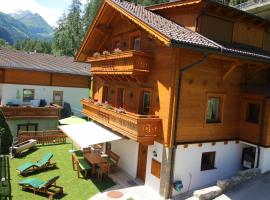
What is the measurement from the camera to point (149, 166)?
1594 centimetres

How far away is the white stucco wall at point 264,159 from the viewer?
16266mm

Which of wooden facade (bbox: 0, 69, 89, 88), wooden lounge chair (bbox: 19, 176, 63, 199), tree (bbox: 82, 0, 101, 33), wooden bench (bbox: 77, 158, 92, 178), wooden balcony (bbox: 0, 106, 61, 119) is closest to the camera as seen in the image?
wooden lounge chair (bbox: 19, 176, 63, 199)

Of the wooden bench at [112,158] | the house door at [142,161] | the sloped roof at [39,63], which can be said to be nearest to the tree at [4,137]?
the sloped roof at [39,63]

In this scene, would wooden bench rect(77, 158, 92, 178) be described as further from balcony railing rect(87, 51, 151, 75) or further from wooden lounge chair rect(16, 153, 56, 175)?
balcony railing rect(87, 51, 151, 75)

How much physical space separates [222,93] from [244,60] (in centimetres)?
205

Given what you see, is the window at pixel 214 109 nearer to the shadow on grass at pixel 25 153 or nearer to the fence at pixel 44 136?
the shadow on grass at pixel 25 153

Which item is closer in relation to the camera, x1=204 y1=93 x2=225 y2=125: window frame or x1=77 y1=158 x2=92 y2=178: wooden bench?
x1=204 y1=93 x2=225 y2=125: window frame

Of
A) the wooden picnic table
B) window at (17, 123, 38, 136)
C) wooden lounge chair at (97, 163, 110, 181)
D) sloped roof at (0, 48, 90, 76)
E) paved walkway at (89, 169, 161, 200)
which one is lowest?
paved walkway at (89, 169, 161, 200)

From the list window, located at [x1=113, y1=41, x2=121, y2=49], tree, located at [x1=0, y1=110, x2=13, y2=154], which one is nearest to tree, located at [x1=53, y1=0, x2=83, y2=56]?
tree, located at [x1=0, y1=110, x2=13, y2=154]

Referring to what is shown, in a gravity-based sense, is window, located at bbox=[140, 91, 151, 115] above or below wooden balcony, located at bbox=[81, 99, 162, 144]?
above

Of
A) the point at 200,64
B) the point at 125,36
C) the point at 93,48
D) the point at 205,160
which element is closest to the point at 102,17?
the point at 125,36

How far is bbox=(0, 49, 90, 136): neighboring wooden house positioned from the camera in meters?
27.2

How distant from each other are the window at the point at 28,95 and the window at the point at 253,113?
20434 mm

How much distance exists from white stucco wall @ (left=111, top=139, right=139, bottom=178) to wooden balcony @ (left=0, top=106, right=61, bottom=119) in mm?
10221
